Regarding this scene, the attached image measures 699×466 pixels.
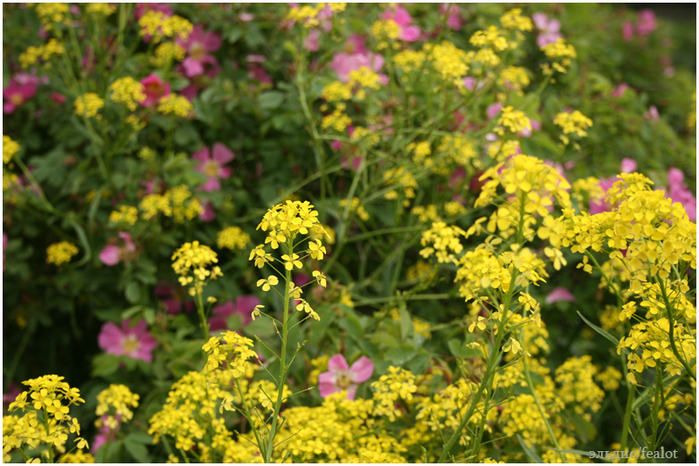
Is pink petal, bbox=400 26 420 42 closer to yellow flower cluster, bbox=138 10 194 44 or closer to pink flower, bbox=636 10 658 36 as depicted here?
yellow flower cluster, bbox=138 10 194 44

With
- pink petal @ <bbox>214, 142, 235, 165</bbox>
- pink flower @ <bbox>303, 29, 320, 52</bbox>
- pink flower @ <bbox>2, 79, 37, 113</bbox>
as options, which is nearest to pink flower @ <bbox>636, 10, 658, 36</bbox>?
pink flower @ <bbox>303, 29, 320, 52</bbox>

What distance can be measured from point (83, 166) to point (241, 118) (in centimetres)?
42

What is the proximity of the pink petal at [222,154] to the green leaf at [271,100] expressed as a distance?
7.2 inches

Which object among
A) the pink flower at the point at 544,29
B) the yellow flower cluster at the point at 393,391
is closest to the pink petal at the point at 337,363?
the yellow flower cluster at the point at 393,391

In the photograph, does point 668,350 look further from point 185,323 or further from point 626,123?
point 626,123

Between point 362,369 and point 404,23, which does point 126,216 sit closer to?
point 362,369

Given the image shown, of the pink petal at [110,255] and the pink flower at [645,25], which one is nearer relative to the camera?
the pink petal at [110,255]

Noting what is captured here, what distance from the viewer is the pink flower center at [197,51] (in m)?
1.40

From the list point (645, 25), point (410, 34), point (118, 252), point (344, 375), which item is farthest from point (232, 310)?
point (645, 25)

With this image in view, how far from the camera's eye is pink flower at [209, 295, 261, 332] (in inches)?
48.6

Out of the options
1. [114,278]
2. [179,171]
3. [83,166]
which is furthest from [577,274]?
[83,166]

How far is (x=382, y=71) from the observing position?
4.69 ft

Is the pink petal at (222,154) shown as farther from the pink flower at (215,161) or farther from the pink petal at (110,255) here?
the pink petal at (110,255)

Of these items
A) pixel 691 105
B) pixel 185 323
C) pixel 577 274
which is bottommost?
pixel 577 274
